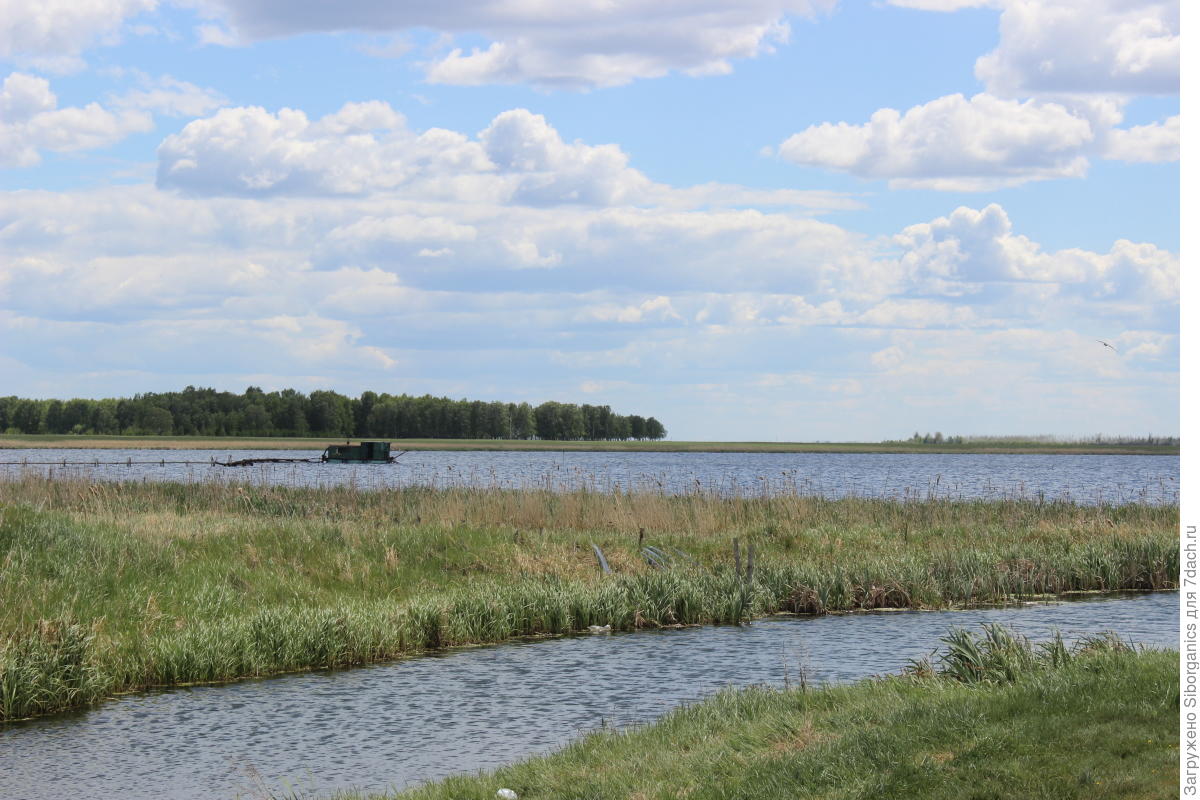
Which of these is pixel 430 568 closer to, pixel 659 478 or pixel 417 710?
pixel 417 710

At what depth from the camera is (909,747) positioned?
11.3 meters

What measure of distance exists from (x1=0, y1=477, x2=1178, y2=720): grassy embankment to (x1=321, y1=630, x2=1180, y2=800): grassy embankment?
8.23 meters

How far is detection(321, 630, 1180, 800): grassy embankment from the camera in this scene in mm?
10180

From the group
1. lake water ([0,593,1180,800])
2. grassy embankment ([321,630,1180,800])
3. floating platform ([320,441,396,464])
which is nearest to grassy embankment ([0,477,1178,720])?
lake water ([0,593,1180,800])

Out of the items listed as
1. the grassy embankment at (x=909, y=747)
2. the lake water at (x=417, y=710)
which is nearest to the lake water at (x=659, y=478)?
the lake water at (x=417, y=710)

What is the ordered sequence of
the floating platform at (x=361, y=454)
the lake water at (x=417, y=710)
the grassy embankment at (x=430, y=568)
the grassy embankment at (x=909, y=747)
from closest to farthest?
the grassy embankment at (x=909, y=747) → the lake water at (x=417, y=710) → the grassy embankment at (x=430, y=568) → the floating platform at (x=361, y=454)

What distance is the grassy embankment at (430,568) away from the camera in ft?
65.9

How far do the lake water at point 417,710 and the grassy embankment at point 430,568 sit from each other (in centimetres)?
85

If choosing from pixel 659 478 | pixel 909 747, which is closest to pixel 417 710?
pixel 909 747

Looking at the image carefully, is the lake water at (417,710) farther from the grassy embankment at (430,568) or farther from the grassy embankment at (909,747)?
the grassy embankment at (909,747)

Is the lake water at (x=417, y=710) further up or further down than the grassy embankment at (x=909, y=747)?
further down

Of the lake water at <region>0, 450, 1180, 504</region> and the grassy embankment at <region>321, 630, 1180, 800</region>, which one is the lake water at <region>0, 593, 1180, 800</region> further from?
the lake water at <region>0, 450, 1180, 504</region>

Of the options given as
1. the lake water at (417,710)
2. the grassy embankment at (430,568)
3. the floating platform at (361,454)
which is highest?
the floating platform at (361,454)
